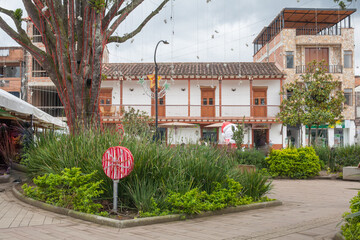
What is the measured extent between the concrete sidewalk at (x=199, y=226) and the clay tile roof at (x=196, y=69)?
23771mm

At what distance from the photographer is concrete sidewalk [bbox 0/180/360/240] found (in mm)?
5453

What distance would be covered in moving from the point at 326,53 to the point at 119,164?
3086cm

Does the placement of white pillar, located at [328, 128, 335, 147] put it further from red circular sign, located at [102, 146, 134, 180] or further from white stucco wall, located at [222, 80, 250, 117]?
red circular sign, located at [102, 146, 134, 180]

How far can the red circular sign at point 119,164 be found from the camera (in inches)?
260

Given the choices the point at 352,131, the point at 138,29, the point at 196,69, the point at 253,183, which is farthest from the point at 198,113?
the point at 253,183

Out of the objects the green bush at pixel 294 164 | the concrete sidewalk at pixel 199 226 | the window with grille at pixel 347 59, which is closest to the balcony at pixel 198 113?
the window with grille at pixel 347 59

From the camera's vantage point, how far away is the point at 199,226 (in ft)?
20.3

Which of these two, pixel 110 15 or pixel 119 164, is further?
pixel 110 15

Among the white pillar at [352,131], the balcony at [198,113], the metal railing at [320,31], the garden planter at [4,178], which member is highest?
the metal railing at [320,31]

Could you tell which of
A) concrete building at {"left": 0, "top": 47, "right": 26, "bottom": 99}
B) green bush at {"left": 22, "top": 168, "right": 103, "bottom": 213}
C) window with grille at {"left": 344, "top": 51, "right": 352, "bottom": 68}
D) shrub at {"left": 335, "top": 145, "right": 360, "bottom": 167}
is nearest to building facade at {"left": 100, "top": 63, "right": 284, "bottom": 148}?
window with grille at {"left": 344, "top": 51, "right": 352, "bottom": 68}

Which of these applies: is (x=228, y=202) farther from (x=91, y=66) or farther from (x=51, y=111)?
(x=51, y=111)

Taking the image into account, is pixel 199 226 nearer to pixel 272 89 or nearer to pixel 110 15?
pixel 110 15

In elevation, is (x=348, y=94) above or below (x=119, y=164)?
above

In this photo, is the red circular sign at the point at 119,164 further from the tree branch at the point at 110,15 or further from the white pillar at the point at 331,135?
the white pillar at the point at 331,135
